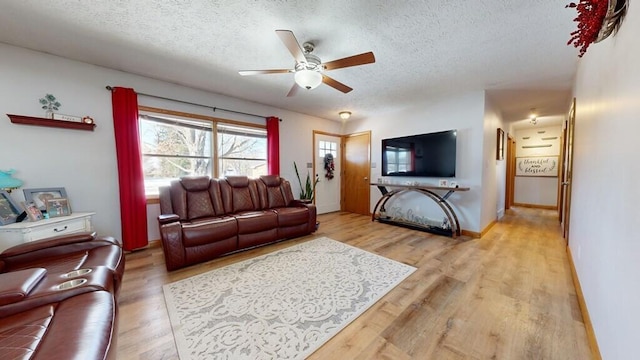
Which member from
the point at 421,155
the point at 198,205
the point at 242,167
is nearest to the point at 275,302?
the point at 198,205

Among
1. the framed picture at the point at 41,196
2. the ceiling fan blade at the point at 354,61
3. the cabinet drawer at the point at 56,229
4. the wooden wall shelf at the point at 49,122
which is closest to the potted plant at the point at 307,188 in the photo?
the ceiling fan blade at the point at 354,61

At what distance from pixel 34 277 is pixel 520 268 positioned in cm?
402

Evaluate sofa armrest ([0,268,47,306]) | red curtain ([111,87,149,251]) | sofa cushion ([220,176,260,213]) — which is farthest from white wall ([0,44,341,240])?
sofa armrest ([0,268,47,306])

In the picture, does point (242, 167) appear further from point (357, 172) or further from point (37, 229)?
point (357, 172)

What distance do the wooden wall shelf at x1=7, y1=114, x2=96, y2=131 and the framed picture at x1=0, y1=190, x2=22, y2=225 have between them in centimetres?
76

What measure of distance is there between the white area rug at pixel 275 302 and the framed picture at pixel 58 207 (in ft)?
5.12

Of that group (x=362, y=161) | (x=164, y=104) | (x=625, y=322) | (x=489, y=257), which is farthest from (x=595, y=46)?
(x=164, y=104)

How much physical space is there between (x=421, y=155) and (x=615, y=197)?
301cm

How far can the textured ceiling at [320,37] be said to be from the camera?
1723mm

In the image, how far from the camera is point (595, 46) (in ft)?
5.68

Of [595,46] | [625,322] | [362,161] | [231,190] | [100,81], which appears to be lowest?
[625,322]

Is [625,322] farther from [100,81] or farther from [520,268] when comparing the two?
[100,81]

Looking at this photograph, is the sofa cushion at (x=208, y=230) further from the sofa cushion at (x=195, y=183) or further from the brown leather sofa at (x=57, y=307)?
the brown leather sofa at (x=57, y=307)

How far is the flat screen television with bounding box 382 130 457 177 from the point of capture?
3.74 m
